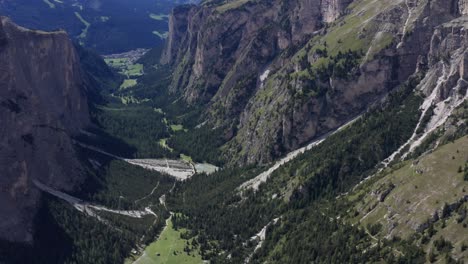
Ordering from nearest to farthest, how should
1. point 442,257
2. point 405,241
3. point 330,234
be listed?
point 442,257
point 405,241
point 330,234

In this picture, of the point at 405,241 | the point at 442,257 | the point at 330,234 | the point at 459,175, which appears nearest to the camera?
the point at 442,257

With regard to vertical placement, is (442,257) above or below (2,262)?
above

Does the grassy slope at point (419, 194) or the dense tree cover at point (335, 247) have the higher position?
the grassy slope at point (419, 194)

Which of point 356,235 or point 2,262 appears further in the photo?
point 2,262

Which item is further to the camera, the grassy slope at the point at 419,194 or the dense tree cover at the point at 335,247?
the grassy slope at the point at 419,194

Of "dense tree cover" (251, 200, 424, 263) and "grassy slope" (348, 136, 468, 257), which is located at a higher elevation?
"grassy slope" (348, 136, 468, 257)

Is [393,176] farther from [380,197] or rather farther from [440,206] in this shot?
[440,206]

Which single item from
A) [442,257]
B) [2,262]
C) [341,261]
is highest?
[442,257]

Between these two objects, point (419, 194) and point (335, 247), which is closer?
point (419, 194)

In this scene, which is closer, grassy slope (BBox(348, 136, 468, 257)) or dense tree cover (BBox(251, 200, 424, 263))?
dense tree cover (BBox(251, 200, 424, 263))

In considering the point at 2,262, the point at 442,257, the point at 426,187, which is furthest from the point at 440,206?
the point at 2,262

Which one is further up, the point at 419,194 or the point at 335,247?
the point at 419,194
